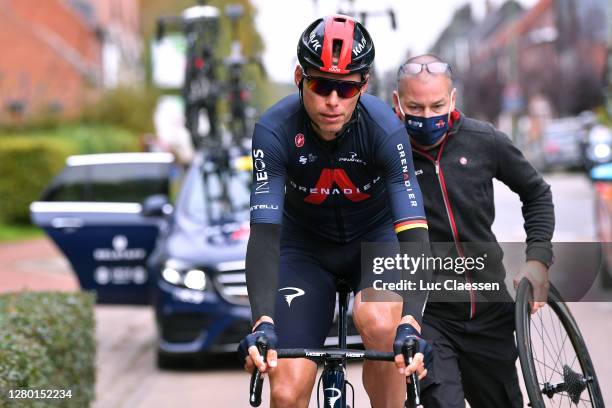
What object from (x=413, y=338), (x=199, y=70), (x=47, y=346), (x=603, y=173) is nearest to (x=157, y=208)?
(x=603, y=173)

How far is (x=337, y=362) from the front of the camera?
13.5 ft

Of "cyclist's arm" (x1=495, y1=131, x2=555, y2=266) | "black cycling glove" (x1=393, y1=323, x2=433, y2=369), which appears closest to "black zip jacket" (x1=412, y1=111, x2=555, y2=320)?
"cyclist's arm" (x1=495, y1=131, x2=555, y2=266)

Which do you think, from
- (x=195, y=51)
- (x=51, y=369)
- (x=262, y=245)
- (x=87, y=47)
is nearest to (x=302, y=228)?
(x=262, y=245)

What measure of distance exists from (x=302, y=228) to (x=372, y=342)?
1.89 feet

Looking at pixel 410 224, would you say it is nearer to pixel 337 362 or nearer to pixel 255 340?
pixel 337 362

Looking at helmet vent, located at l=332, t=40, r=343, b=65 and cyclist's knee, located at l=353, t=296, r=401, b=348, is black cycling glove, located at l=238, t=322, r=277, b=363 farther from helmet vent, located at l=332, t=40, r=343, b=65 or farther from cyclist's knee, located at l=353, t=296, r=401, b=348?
helmet vent, located at l=332, t=40, r=343, b=65

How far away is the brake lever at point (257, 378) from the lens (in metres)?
3.82

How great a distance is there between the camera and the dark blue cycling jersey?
13.9 ft

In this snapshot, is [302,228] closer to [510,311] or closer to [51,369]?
[510,311]

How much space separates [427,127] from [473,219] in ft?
1.49

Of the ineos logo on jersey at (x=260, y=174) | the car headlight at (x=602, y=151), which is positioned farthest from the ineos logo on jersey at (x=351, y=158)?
the car headlight at (x=602, y=151)

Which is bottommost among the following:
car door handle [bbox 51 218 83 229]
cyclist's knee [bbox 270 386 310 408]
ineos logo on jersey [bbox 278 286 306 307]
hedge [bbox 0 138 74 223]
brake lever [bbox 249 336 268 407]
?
cyclist's knee [bbox 270 386 310 408]

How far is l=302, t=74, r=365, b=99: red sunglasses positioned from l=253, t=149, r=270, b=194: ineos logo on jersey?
0.33 m

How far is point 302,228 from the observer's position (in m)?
4.76
